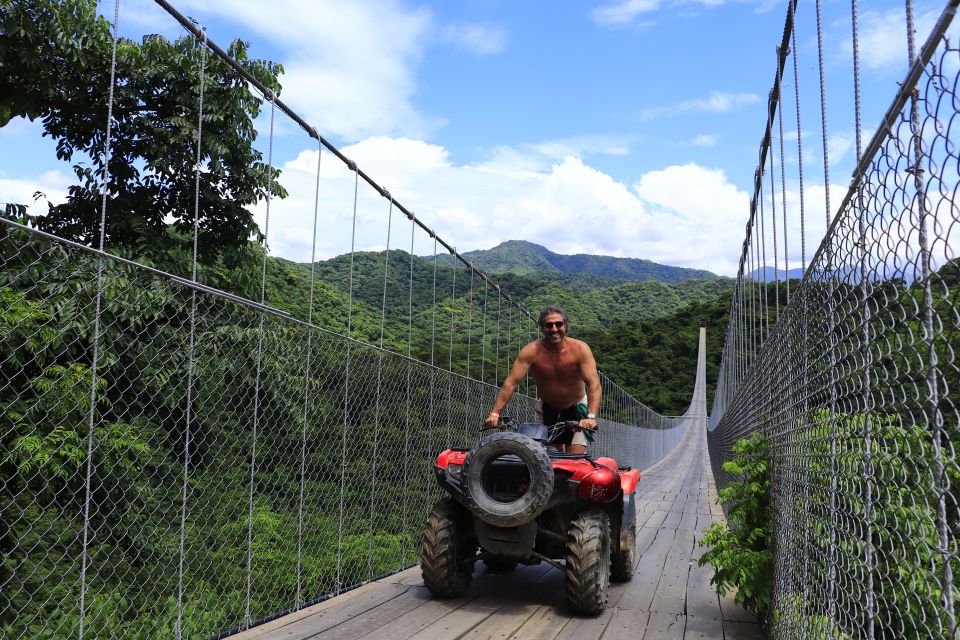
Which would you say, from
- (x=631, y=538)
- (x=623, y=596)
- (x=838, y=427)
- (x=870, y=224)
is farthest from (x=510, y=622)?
(x=870, y=224)

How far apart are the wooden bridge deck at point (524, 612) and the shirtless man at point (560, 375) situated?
3.44 feet

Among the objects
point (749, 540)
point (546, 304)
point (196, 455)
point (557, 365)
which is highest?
point (546, 304)

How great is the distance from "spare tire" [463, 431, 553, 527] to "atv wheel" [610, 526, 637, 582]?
1.14m

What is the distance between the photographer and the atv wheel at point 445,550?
4.82m

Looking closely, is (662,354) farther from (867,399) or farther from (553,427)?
(867,399)

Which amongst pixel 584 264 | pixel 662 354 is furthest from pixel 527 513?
pixel 584 264

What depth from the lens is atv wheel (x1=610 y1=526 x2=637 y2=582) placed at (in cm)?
546

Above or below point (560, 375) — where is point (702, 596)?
below

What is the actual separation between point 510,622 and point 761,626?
1.43 m

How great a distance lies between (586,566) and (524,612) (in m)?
0.53

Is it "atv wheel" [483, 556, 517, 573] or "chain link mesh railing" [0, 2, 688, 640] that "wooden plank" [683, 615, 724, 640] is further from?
"chain link mesh railing" [0, 2, 688, 640]

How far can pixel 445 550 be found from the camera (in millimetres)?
4812

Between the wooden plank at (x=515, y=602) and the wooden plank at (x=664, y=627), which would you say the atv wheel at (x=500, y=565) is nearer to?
the wooden plank at (x=515, y=602)

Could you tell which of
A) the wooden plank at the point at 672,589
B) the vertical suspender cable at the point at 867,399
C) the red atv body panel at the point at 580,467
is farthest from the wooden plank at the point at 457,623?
the vertical suspender cable at the point at 867,399
